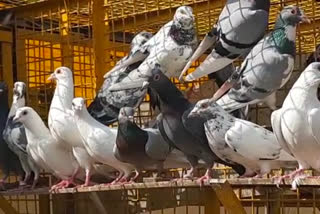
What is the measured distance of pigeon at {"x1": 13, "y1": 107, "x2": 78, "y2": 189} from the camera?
88.4 inches

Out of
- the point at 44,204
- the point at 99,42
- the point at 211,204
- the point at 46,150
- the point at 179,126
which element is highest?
the point at 99,42

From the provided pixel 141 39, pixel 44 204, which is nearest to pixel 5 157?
pixel 44 204

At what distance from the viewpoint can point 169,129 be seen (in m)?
1.93

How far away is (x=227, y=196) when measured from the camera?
177cm

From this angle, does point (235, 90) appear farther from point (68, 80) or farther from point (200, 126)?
point (68, 80)

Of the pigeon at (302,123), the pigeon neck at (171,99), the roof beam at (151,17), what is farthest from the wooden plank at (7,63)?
the pigeon at (302,123)

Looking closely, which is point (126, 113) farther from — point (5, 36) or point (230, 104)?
point (5, 36)

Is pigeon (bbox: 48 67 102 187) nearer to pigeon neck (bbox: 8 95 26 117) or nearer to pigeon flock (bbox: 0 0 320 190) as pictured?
pigeon flock (bbox: 0 0 320 190)

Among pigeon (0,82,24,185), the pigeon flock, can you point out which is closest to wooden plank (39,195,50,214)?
pigeon (0,82,24,185)

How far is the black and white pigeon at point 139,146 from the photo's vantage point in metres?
1.99

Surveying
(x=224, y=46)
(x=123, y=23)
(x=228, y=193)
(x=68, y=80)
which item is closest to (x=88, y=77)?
(x=123, y=23)

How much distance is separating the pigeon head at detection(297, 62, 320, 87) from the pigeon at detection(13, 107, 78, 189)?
860 millimetres

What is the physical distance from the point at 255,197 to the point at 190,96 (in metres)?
0.45

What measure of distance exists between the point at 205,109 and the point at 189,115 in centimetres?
6
